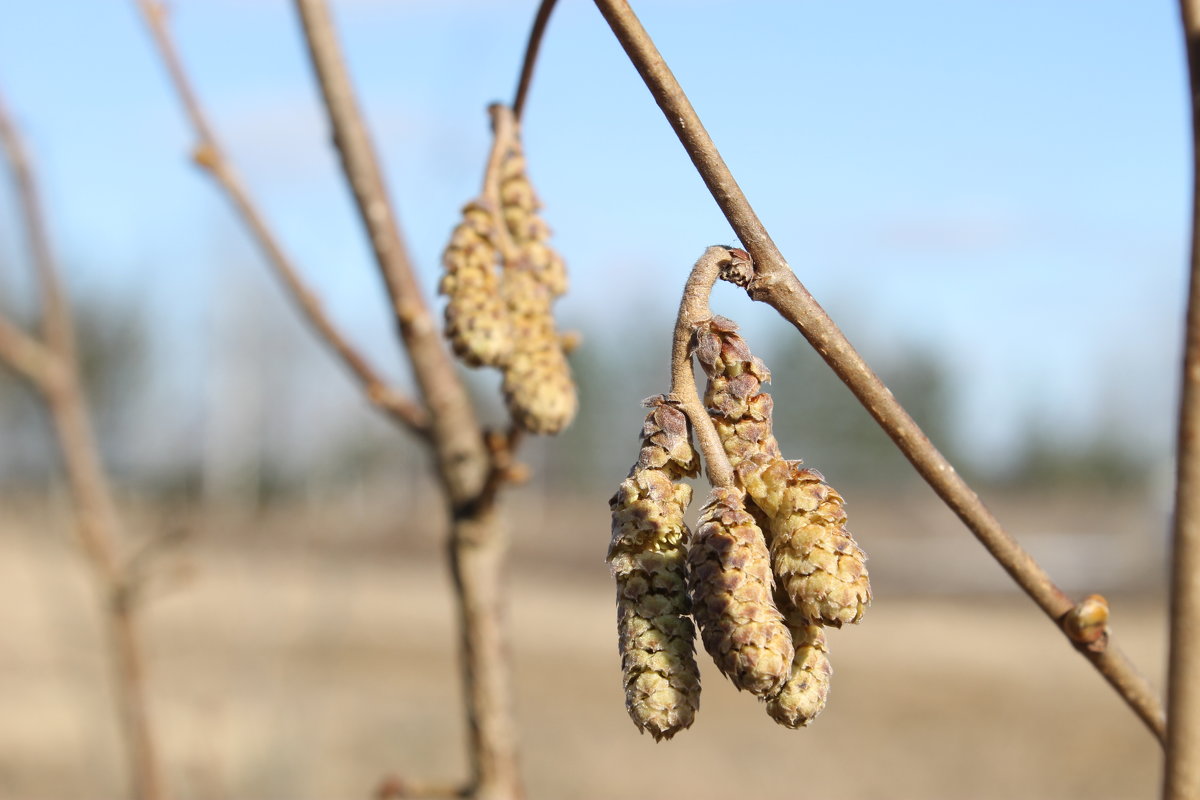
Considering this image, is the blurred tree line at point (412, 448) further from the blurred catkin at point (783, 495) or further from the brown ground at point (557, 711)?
the blurred catkin at point (783, 495)

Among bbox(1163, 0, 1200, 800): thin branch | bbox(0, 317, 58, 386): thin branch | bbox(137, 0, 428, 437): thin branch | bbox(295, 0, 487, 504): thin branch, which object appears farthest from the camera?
bbox(0, 317, 58, 386): thin branch

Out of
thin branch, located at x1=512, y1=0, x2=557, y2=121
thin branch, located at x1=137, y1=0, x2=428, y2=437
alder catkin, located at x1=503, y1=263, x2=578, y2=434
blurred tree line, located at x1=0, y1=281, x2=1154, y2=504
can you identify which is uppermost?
→ blurred tree line, located at x1=0, y1=281, x2=1154, y2=504

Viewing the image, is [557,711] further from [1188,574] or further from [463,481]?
[1188,574]

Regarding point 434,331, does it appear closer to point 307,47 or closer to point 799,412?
point 307,47

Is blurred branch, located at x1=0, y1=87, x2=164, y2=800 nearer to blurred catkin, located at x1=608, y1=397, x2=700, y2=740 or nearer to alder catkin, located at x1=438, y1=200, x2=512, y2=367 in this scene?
alder catkin, located at x1=438, y1=200, x2=512, y2=367

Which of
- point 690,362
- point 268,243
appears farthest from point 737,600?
point 268,243

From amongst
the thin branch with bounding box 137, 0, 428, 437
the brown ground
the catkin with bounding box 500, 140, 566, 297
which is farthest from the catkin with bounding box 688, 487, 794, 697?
the brown ground

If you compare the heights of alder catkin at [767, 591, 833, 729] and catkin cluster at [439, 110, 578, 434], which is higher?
catkin cluster at [439, 110, 578, 434]
